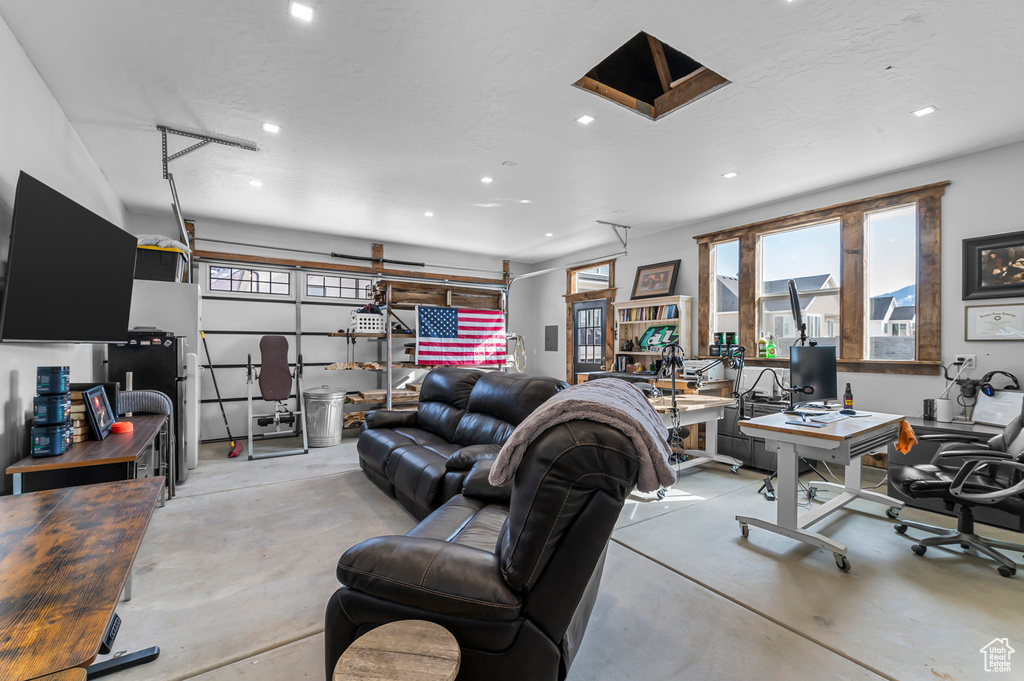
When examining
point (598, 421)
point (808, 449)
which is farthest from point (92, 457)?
point (808, 449)

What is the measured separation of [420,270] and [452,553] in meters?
6.86

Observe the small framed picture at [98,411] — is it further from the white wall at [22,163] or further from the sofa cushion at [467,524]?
the sofa cushion at [467,524]

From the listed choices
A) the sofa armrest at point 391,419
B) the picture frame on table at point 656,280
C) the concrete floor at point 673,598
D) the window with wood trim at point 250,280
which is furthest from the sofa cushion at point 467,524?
the window with wood trim at point 250,280

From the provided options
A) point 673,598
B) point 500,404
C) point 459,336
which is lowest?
point 673,598

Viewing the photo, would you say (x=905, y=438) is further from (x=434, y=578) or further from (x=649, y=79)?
(x=434, y=578)

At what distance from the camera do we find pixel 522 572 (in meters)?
1.24

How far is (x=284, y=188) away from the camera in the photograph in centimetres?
479

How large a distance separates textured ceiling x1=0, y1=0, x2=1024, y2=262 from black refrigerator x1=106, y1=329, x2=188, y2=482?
65.5 inches

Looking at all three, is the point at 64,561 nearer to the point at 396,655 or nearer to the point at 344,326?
the point at 396,655

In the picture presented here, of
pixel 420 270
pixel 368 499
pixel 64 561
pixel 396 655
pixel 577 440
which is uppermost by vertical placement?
pixel 420 270

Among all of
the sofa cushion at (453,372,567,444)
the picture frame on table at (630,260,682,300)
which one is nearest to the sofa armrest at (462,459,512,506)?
the sofa cushion at (453,372,567,444)

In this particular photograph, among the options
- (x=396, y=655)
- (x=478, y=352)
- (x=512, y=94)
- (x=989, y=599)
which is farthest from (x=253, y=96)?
(x=989, y=599)

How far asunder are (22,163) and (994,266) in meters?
7.05

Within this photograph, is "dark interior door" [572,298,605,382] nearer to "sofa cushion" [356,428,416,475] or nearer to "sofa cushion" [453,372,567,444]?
"sofa cushion" [453,372,567,444]
